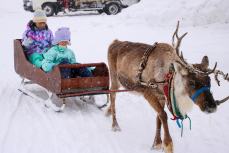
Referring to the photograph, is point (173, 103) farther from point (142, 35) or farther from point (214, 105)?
point (142, 35)

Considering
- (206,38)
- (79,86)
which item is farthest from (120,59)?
(206,38)

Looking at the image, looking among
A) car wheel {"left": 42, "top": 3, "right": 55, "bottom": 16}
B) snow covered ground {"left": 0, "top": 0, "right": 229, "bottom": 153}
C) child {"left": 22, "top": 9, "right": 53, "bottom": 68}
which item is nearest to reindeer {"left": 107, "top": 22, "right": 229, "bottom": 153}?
snow covered ground {"left": 0, "top": 0, "right": 229, "bottom": 153}

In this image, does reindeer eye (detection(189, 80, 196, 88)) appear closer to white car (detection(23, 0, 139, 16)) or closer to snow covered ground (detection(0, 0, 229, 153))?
snow covered ground (detection(0, 0, 229, 153))

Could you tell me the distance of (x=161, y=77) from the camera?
5832 millimetres

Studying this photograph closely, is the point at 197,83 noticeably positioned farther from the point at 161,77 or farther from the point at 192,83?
the point at 161,77

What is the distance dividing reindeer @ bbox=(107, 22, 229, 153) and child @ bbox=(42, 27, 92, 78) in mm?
883

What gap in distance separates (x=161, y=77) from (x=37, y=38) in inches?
153

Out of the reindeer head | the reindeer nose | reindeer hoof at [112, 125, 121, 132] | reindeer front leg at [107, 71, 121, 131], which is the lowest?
reindeer hoof at [112, 125, 121, 132]

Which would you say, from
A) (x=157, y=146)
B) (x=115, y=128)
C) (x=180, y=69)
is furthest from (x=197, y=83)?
(x=115, y=128)

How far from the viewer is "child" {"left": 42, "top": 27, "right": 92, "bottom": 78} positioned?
7.86m

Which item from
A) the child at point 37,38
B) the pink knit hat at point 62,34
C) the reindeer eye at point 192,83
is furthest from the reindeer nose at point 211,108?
the child at point 37,38

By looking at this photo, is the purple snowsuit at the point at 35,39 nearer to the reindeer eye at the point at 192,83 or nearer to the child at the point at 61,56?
the child at the point at 61,56

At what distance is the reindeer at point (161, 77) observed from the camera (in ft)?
16.5

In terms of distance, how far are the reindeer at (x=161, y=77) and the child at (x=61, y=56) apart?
88 cm
